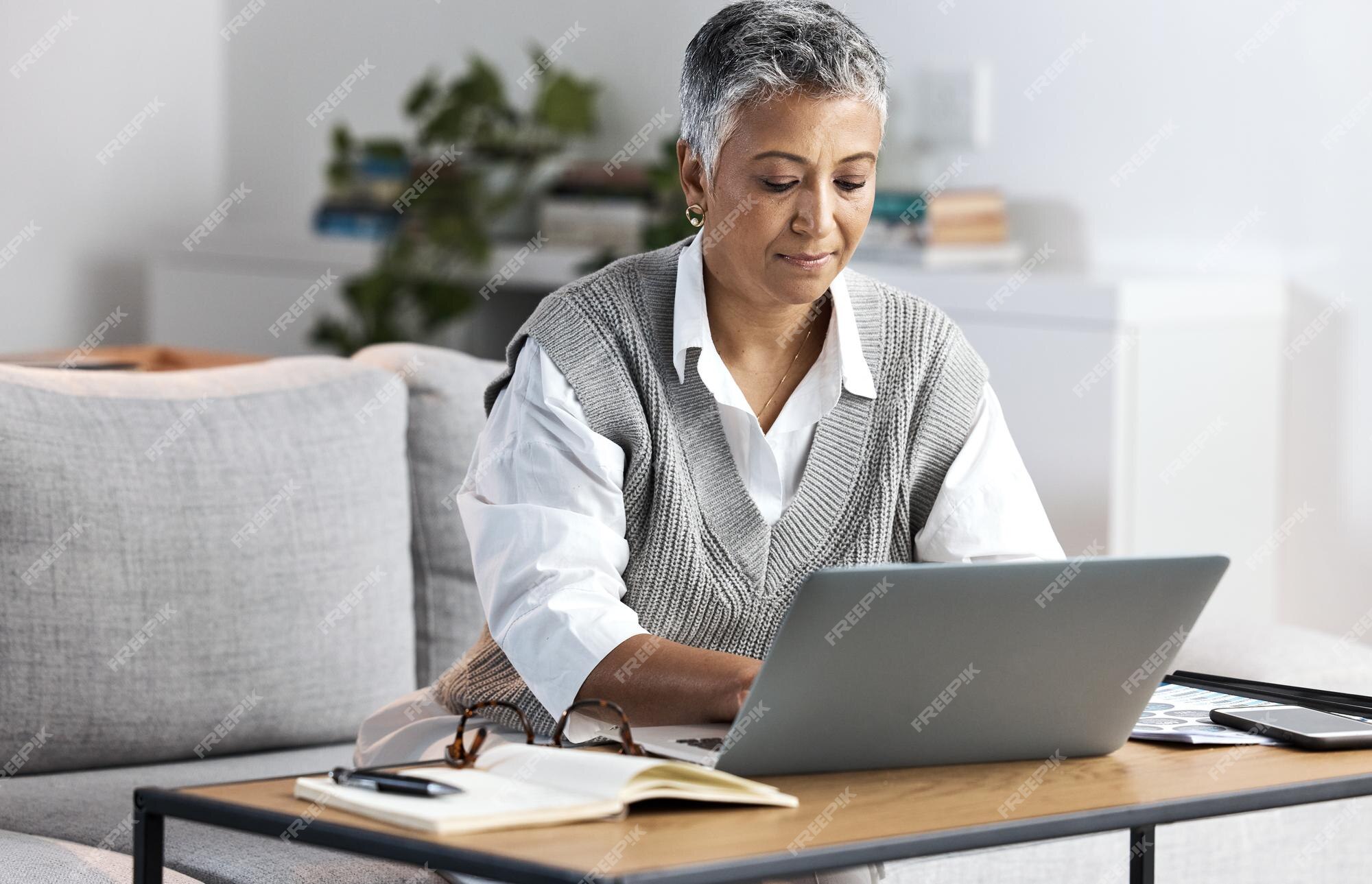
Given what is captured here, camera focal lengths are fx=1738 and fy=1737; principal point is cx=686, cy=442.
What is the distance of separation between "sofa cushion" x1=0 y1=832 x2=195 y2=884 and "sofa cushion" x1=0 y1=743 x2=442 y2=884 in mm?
A: 11

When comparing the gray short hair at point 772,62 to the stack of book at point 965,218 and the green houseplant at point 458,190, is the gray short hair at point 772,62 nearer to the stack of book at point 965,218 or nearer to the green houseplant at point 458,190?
the stack of book at point 965,218

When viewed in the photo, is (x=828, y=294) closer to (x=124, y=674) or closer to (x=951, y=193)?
(x=124, y=674)

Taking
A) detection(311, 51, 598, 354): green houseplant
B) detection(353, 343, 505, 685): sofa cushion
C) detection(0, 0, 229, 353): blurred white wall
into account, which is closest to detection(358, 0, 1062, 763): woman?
detection(353, 343, 505, 685): sofa cushion

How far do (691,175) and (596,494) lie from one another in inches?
12.6

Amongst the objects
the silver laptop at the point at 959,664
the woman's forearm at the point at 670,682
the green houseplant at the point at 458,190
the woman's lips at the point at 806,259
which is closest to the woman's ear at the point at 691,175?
the woman's lips at the point at 806,259

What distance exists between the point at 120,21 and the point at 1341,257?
3.65 m

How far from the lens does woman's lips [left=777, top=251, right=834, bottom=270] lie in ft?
4.97

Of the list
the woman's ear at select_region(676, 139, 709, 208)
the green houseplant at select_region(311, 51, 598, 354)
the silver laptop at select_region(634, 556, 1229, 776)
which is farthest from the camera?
the green houseplant at select_region(311, 51, 598, 354)

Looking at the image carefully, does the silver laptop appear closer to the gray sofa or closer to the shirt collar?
the shirt collar

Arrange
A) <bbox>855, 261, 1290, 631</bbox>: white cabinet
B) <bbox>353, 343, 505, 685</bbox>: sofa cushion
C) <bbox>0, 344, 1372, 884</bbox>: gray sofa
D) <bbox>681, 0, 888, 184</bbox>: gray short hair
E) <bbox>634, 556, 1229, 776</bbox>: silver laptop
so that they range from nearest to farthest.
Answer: <bbox>634, 556, 1229, 776</bbox>: silver laptop, <bbox>681, 0, 888, 184</bbox>: gray short hair, <bbox>0, 344, 1372, 884</bbox>: gray sofa, <bbox>353, 343, 505, 685</bbox>: sofa cushion, <bbox>855, 261, 1290, 631</bbox>: white cabinet

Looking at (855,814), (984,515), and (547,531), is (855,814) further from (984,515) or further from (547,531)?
(984,515)

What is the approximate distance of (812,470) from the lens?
1.59 meters

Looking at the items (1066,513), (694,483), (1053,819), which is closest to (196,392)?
(694,483)

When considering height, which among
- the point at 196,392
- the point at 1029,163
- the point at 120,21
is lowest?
the point at 196,392
